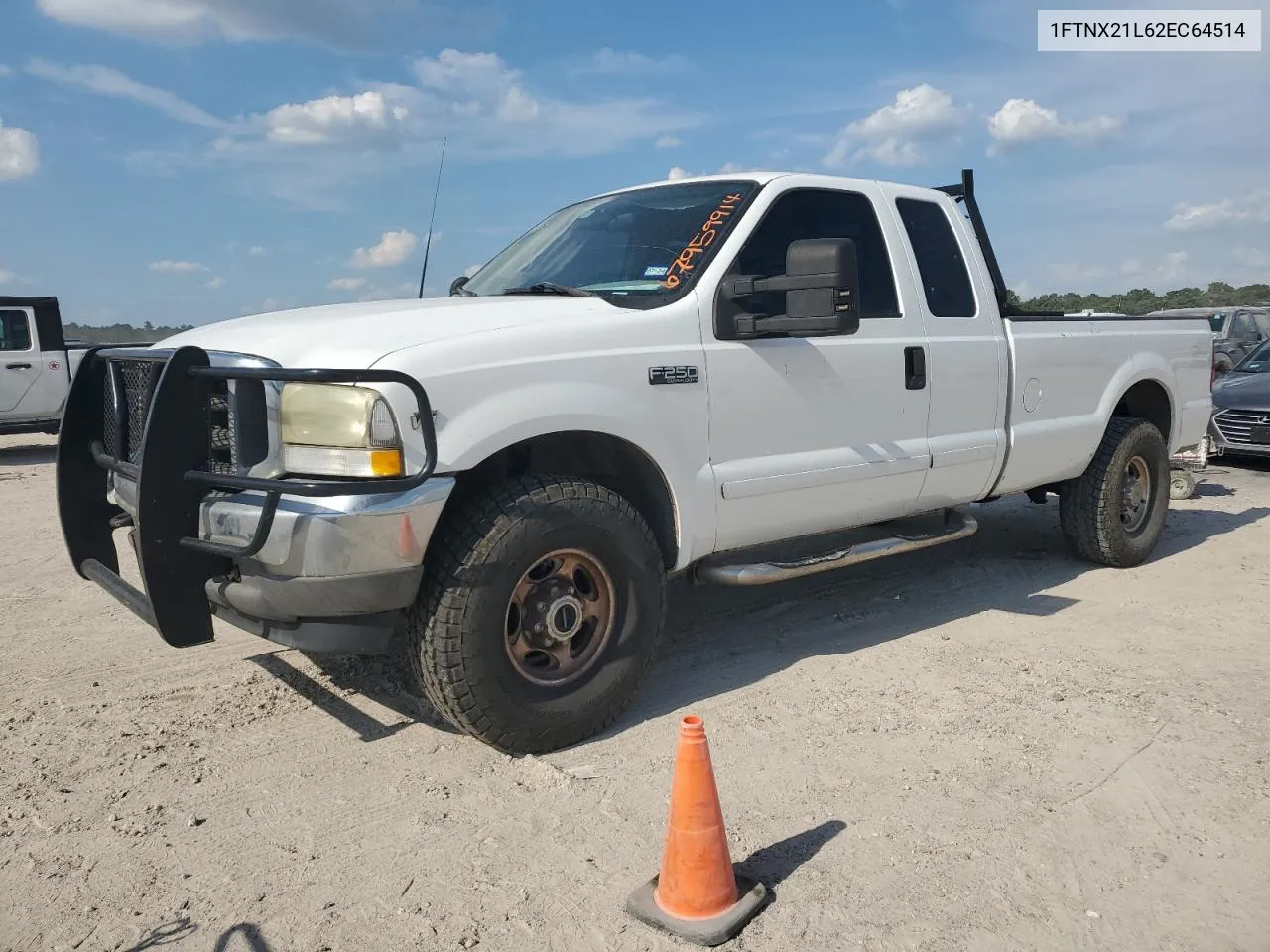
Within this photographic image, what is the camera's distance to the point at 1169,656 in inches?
182

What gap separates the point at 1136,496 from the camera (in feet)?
21.3

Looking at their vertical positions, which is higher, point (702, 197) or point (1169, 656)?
point (702, 197)

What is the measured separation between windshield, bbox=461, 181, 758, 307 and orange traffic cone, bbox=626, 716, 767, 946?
1838mm

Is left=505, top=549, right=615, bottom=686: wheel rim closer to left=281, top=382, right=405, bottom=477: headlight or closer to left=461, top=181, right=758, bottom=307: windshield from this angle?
left=281, top=382, right=405, bottom=477: headlight

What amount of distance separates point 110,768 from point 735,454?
2.48 metres

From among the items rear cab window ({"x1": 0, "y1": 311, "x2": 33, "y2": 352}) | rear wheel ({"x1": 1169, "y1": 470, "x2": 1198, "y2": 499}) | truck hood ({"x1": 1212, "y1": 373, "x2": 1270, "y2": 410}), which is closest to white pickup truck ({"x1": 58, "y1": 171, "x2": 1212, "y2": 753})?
rear wheel ({"x1": 1169, "y1": 470, "x2": 1198, "y2": 499})

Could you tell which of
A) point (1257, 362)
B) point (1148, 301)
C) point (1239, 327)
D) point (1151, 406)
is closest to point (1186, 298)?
point (1148, 301)

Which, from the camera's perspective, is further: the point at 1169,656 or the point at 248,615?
the point at 1169,656

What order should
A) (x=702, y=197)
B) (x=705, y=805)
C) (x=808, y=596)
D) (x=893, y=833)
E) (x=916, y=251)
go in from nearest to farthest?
(x=705, y=805)
(x=893, y=833)
(x=702, y=197)
(x=916, y=251)
(x=808, y=596)

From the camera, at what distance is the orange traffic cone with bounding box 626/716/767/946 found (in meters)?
2.57

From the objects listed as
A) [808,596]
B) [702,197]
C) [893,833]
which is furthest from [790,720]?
[702,197]

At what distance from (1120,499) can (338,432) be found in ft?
16.3

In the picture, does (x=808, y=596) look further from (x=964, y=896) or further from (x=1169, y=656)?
(x=964, y=896)

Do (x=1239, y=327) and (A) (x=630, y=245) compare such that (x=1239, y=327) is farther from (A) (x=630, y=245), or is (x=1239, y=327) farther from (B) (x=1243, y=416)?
(A) (x=630, y=245)
